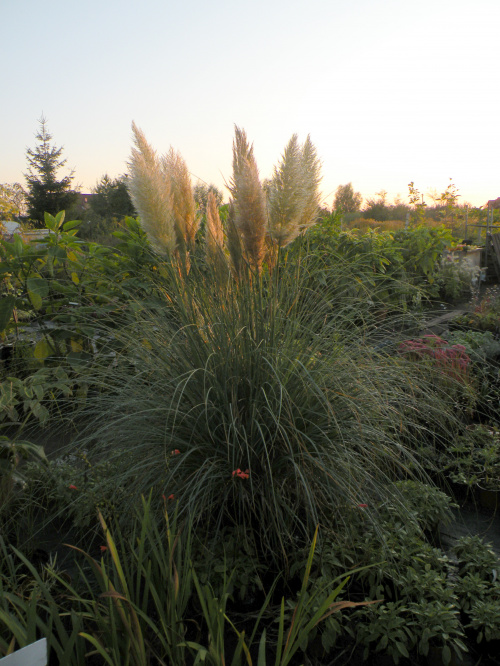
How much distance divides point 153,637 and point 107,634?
205mm

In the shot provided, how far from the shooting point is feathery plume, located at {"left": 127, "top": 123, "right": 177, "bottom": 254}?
2.20 meters

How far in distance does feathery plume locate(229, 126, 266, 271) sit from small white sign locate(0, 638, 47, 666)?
5.17ft

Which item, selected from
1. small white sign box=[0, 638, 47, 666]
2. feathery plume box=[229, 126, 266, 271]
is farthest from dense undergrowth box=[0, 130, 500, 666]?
small white sign box=[0, 638, 47, 666]

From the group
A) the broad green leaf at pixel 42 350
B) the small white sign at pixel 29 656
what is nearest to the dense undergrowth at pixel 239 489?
the small white sign at pixel 29 656

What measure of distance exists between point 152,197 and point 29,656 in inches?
71.3

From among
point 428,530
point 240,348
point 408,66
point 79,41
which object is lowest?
point 428,530

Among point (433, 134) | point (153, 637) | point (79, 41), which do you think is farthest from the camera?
point (433, 134)

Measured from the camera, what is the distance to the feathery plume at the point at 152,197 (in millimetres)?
2195

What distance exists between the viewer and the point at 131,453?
1812 millimetres

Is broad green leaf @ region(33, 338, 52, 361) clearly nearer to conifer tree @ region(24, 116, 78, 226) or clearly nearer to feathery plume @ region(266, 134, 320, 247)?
feathery plume @ region(266, 134, 320, 247)

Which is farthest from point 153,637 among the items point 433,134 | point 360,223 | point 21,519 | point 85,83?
point 360,223

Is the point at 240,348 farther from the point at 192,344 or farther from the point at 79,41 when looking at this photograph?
the point at 79,41

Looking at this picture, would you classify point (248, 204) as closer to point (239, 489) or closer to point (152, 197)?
point (152, 197)

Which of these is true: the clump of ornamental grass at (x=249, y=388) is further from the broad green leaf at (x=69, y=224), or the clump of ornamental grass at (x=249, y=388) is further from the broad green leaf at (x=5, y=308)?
the broad green leaf at (x=69, y=224)
